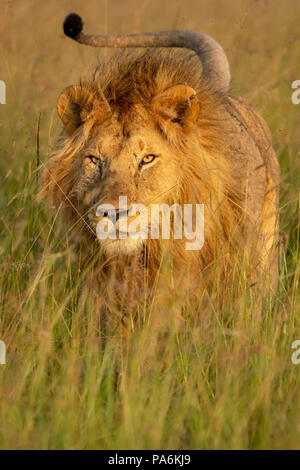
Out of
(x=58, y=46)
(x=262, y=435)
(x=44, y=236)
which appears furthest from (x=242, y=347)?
(x=58, y=46)

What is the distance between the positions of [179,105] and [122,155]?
1.41ft

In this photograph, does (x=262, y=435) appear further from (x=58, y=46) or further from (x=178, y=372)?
(x=58, y=46)

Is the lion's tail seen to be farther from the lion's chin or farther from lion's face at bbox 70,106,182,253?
the lion's chin

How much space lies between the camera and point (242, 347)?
11.3ft

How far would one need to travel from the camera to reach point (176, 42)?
5.14 meters

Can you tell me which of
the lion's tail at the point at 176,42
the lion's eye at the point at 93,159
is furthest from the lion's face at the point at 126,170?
the lion's tail at the point at 176,42

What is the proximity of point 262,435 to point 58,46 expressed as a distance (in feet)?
20.4

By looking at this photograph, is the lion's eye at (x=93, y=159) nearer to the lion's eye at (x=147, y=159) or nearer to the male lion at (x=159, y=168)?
the male lion at (x=159, y=168)

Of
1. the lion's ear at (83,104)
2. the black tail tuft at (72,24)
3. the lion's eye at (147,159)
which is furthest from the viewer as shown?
the black tail tuft at (72,24)

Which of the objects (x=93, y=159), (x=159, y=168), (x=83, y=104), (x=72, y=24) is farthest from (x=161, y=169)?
(x=72, y=24)

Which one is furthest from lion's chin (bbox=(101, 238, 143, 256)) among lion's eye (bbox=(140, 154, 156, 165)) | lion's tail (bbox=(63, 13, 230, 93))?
lion's tail (bbox=(63, 13, 230, 93))

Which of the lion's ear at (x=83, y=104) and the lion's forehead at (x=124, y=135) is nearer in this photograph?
the lion's forehead at (x=124, y=135)

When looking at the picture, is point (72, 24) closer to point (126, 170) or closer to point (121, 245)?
point (126, 170)

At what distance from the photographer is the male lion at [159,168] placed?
142 inches
